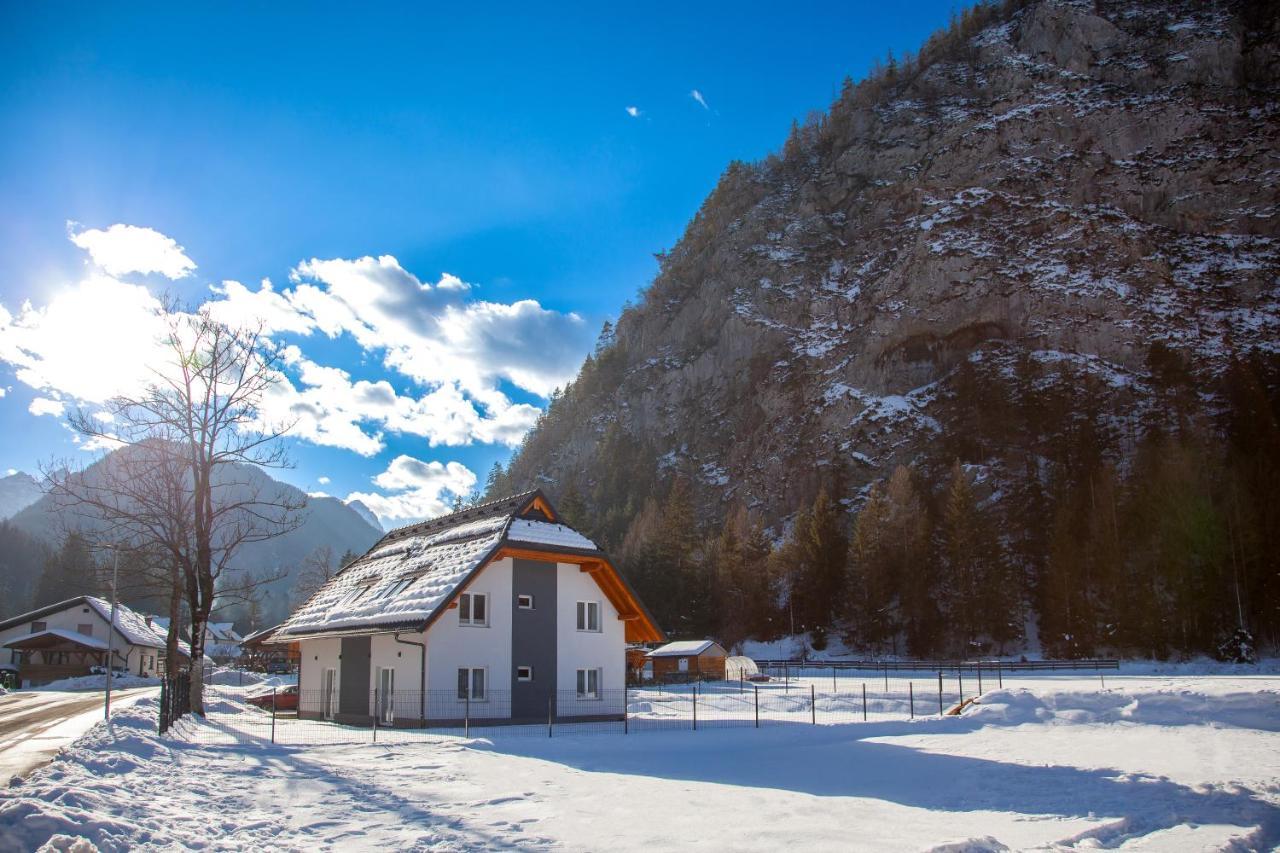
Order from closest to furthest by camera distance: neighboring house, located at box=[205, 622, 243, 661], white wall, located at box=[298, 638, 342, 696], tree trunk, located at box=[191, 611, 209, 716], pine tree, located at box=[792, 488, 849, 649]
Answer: tree trunk, located at box=[191, 611, 209, 716], white wall, located at box=[298, 638, 342, 696], pine tree, located at box=[792, 488, 849, 649], neighboring house, located at box=[205, 622, 243, 661]

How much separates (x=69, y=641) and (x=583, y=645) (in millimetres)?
51723

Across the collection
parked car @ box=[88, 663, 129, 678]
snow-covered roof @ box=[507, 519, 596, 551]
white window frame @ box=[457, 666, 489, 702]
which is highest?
snow-covered roof @ box=[507, 519, 596, 551]

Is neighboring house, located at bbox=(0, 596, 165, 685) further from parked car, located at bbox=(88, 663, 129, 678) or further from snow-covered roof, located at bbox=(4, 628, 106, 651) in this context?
parked car, located at bbox=(88, 663, 129, 678)

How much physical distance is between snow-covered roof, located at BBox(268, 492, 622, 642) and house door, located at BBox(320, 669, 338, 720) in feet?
6.47

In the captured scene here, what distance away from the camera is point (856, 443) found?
10431cm

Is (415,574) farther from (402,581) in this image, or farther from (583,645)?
(583,645)

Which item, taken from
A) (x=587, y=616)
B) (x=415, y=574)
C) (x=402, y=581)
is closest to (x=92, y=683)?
(x=402, y=581)

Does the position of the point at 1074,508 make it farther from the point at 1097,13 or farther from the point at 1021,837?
the point at 1097,13

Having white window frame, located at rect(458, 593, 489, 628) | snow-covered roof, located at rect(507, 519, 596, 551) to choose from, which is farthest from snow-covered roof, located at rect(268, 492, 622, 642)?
white window frame, located at rect(458, 593, 489, 628)

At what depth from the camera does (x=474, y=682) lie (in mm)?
26781

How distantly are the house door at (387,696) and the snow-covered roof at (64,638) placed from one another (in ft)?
156

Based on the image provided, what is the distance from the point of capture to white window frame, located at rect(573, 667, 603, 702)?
96.8ft

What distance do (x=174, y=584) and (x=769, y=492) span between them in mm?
90376

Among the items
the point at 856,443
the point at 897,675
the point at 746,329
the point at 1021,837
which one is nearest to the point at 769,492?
the point at 856,443
